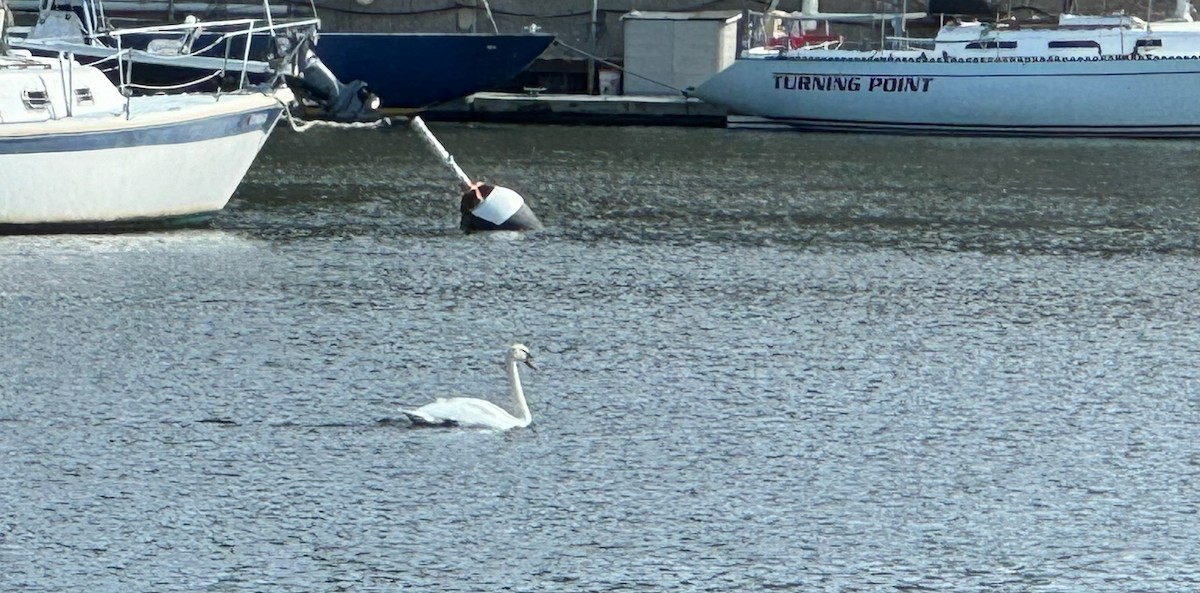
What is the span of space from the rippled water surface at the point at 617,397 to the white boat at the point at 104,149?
42cm

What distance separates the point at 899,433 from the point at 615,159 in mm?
16194

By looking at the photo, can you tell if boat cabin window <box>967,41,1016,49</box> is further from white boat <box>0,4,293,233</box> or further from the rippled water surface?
white boat <box>0,4,293,233</box>

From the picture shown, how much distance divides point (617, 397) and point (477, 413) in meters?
1.42

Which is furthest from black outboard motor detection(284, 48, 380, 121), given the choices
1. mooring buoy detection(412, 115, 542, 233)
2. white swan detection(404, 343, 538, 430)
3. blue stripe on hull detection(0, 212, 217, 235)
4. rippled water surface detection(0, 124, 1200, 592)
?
white swan detection(404, 343, 538, 430)

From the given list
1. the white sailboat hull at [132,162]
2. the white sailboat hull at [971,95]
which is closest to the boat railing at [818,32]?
the white sailboat hull at [971,95]

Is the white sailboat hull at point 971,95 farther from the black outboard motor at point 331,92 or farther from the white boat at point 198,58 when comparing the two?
the white boat at point 198,58

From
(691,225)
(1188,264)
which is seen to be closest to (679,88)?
(691,225)

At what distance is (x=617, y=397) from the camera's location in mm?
13203

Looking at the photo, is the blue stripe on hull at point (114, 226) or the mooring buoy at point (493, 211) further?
the mooring buoy at point (493, 211)

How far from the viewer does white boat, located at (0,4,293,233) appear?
19094 mm

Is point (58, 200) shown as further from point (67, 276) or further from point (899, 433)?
point (899, 433)

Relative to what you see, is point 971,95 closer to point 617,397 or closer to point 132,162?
point 132,162

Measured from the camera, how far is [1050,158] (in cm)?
3067

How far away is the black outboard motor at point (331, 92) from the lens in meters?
32.0
